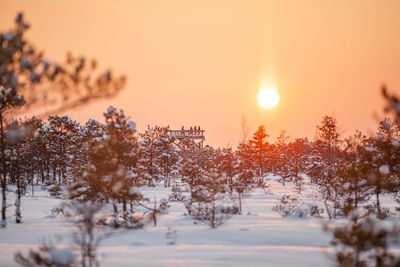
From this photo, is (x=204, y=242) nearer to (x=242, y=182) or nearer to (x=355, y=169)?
(x=355, y=169)

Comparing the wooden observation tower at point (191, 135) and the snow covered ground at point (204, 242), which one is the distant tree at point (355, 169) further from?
the wooden observation tower at point (191, 135)

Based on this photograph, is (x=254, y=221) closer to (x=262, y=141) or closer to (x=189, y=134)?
(x=262, y=141)

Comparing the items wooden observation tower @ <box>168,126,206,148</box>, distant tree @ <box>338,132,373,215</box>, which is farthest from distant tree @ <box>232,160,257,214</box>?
wooden observation tower @ <box>168,126,206,148</box>

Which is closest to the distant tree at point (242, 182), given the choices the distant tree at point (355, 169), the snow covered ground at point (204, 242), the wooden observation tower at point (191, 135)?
the snow covered ground at point (204, 242)

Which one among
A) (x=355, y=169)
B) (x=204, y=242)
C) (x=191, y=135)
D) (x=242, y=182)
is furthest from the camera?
(x=191, y=135)

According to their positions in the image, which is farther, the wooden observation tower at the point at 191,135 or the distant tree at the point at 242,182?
the wooden observation tower at the point at 191,135

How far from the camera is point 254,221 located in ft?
57.5

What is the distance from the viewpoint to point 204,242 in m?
13.0

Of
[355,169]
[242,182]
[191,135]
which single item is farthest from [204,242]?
[191,135]

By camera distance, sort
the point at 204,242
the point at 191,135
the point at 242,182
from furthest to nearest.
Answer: the point at 191,135 < the point at 242,182 < the point at 204,242

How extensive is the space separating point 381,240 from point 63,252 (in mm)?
5833

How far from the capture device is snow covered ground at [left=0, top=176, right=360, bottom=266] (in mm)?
9773

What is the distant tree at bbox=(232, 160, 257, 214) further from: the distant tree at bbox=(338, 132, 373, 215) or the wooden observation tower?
the wooden observation tower

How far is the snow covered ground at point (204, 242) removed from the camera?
977 centimetres
